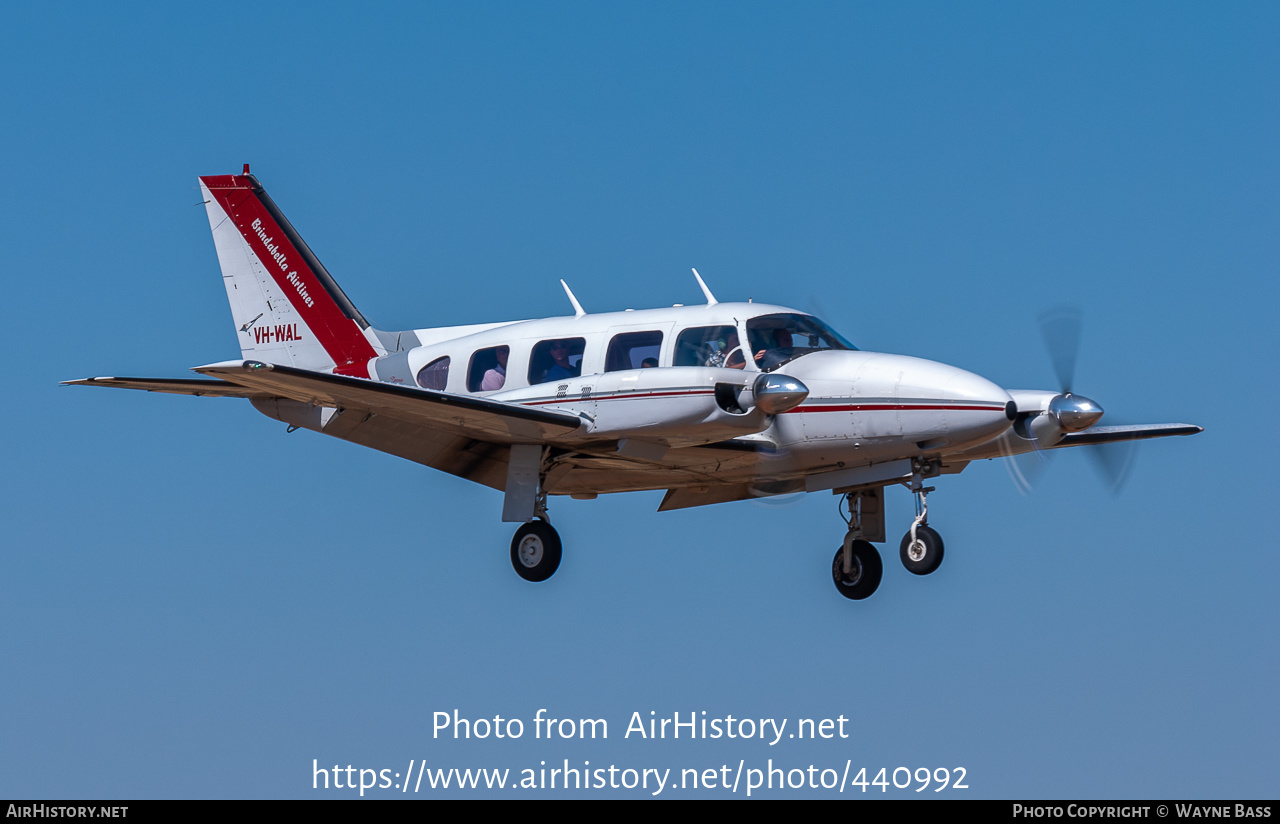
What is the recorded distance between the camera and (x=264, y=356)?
21.9m

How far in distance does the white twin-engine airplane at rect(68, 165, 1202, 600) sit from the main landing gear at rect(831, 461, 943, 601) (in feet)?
0.07

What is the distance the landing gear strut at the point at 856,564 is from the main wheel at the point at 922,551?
4.52 feet

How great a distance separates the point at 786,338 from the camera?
1794 centimetres

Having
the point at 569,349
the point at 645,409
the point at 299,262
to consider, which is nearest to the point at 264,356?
the point at 299,262

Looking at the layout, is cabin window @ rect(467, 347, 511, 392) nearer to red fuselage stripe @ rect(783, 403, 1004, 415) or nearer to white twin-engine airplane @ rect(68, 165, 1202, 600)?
white twin-engine airplane @ rect(68, 165, 1202, 600)

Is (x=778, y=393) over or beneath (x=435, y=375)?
beneath

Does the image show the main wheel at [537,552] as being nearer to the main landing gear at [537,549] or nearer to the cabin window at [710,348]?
the main landing gear at [537,549]

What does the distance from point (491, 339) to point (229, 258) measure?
213 inches

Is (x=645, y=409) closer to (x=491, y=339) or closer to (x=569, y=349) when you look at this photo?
(x=569, y=349)

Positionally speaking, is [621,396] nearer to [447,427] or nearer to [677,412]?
[677,412]

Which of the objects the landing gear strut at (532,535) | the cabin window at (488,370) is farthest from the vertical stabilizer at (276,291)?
the landing gear strut at (532,535)

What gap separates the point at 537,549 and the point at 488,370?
2386mm

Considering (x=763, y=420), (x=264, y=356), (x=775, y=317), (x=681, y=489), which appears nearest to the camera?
(x=763, y=420)

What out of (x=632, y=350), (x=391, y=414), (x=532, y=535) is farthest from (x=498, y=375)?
(x=532, y=535)
